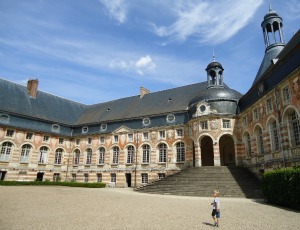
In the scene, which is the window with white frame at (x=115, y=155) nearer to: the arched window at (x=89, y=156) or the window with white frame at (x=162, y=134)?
the arched window at (x=89, y=156)

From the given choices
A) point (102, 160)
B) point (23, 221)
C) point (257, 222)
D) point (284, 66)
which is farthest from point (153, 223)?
point (102, 160)

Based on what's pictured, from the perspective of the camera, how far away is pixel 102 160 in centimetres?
2873

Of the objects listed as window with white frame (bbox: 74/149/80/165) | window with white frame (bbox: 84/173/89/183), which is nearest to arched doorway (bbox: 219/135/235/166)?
window with white frame (bbox: 84/173/89/183)

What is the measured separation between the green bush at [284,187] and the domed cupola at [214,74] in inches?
569

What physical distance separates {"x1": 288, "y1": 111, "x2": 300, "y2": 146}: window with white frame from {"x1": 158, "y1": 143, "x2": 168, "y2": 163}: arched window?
42.6ft

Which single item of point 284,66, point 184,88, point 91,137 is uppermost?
point 184,88

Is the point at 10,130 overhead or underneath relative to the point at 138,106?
underneath

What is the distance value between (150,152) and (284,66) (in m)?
15.6

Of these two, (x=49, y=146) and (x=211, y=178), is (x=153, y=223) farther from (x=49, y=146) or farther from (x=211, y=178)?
(x=49, y=146)

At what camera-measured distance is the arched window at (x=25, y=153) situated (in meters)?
26.8

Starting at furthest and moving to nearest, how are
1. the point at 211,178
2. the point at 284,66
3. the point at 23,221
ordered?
the point at 211,178 → the point at 284,66 → the point at 23,221

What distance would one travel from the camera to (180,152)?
24578mm

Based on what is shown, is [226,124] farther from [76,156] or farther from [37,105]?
[37,105]

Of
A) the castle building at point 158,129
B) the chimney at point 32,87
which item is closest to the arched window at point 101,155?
the castle building at point 158,129
